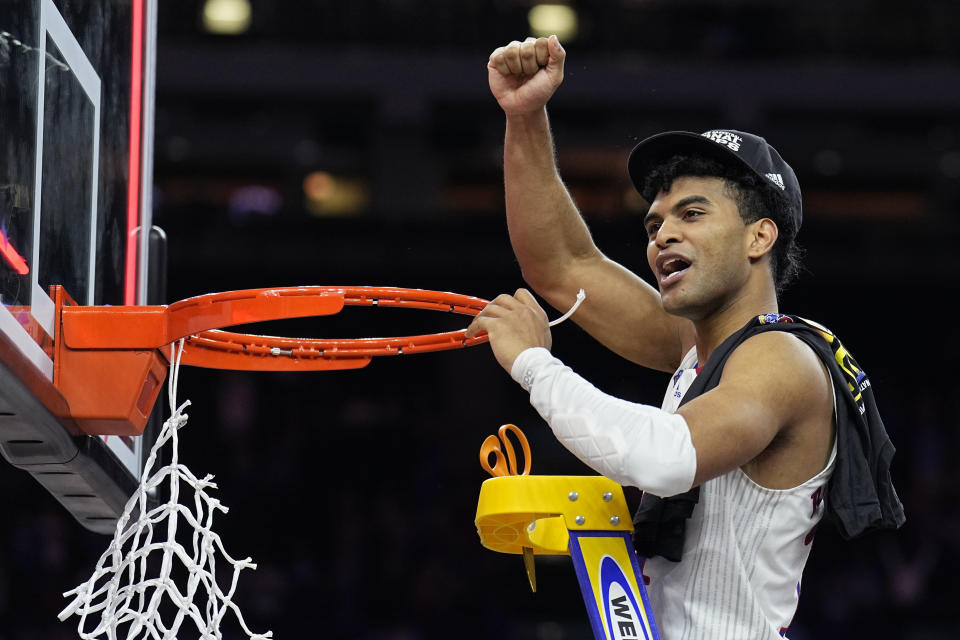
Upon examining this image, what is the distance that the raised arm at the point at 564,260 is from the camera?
3311 mm

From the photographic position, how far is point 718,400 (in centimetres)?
248

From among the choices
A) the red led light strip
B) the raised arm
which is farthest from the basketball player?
the red led light strip

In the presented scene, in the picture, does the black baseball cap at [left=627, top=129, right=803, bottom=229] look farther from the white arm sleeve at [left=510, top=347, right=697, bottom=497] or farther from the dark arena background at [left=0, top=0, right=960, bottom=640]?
the dark arena background at [left=0, top=0, right=960, bottom=640]

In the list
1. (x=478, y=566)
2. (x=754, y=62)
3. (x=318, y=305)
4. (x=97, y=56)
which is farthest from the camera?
(x=754, y=62)

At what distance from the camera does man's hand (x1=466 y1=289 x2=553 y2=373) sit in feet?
8.72

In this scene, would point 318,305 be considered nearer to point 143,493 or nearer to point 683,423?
point 143,493

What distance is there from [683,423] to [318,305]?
86 centimetres

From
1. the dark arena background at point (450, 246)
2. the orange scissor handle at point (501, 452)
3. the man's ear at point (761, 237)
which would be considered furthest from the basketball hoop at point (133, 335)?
the dark arena background at point (450, 246)

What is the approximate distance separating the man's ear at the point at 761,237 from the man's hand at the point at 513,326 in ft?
1.69

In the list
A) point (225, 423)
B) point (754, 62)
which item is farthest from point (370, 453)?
point (754, 62)

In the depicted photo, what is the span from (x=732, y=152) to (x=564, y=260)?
2.30 feet

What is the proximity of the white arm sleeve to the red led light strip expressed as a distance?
1.39 metres

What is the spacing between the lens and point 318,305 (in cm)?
281

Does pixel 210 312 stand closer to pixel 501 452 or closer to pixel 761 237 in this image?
pixel 501 452
